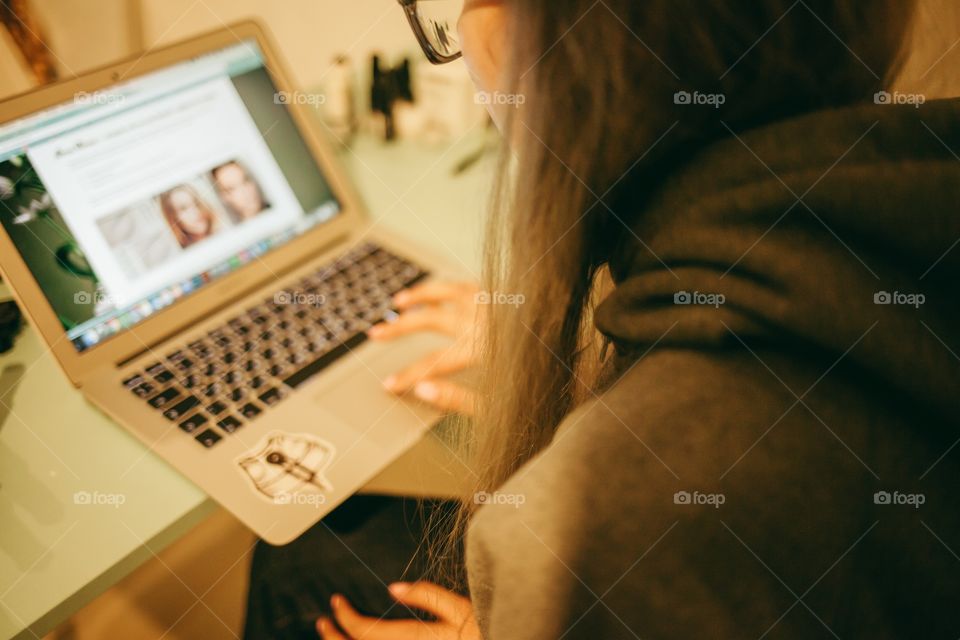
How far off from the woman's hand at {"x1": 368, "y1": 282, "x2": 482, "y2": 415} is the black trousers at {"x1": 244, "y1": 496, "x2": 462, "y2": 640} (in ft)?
0.61

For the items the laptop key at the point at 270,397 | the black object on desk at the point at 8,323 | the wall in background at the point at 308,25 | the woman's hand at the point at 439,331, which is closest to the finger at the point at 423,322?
the woman's hand at the point at 439,331

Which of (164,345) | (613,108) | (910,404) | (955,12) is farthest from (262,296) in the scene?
(955,12)

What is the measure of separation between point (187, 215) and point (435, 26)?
1.32 ft

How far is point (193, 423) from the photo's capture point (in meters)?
0.64

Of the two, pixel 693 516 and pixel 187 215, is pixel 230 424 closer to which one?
pixel 187 215

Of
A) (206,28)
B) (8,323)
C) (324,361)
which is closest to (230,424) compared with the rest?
(324,361)

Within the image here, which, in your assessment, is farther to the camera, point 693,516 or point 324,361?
point 324,361

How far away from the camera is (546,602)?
0.40 meters

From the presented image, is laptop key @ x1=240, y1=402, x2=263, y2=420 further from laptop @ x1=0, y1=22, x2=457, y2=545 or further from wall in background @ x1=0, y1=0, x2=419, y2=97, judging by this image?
wall in background @ x1=0, y1=0, x2=419, y2=97

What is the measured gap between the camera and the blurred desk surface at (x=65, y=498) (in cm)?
53

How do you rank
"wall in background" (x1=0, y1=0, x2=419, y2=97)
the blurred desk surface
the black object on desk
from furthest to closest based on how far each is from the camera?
1. "wall in background" (x1=0, y1=0, x2=419, y2=97)
2. the black object on desk
3. the blurred desk surface

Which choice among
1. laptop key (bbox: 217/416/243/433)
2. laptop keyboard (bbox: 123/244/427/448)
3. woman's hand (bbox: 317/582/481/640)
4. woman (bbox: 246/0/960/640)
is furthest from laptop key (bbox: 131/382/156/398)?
woman (bbox: 246/0/960/640)

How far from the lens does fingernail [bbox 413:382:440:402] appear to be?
27.3 inches

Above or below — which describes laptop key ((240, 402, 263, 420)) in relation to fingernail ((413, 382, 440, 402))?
above
